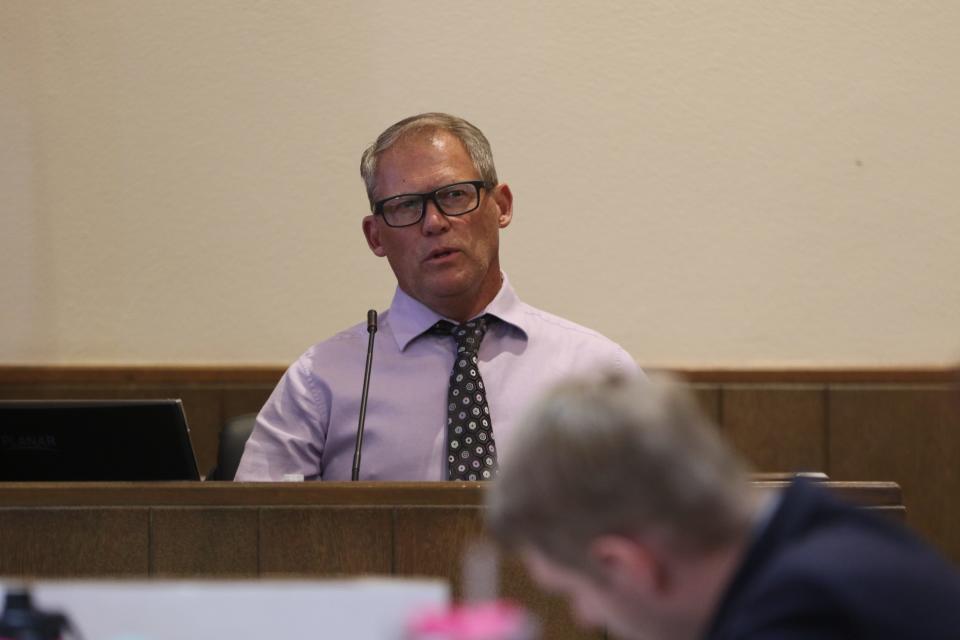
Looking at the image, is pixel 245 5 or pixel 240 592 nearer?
pixel 240 592

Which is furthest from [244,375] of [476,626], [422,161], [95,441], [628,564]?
[476,626]

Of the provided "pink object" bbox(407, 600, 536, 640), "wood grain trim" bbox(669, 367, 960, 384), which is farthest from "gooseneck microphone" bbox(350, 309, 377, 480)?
"pink object" bbox(407, 600, 536, 640)

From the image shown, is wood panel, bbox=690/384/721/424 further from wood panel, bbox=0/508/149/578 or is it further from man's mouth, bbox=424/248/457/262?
wood panel, bbox=0/508/149/578

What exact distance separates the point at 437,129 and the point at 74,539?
4.09ft

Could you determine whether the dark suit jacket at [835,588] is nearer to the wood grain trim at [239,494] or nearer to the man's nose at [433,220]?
the wood grain trim at [239,494]

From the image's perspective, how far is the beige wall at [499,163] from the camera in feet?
12.0

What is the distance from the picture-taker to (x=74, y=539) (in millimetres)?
1905

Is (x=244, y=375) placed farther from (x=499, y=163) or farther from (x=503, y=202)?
(x=503, y=202)

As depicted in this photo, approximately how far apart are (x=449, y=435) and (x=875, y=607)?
171 cm

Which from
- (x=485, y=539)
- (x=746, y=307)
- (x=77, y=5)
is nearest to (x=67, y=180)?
(x=77, y=5)

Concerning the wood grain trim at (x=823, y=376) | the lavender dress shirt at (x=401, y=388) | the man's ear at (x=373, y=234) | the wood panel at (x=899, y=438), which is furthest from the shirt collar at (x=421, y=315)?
the wood panel at (x=899, y=438)

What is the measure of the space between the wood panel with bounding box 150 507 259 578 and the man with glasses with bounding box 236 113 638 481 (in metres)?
0.71

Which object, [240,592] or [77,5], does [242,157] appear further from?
[240,592]

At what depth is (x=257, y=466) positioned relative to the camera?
262 centimetres
